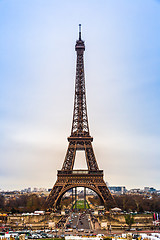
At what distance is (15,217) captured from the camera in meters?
46.0

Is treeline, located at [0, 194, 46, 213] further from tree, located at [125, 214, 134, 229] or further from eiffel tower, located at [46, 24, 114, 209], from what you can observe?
tree, located at [125, 214, 134, 229]

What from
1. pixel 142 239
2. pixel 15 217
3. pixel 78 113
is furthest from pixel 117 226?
pixel 78 113

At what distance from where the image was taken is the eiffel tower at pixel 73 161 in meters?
58.2

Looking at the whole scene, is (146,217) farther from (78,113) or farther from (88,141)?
(78,113)

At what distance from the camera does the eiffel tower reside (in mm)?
58219

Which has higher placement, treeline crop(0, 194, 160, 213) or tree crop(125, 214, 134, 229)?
treeline crop(0, 194, 160, 213)

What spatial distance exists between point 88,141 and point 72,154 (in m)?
4.34

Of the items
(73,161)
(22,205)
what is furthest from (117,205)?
(22,205)

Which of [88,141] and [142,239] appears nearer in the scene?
[142,239]

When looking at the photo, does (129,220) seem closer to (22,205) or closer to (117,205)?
(117,205)

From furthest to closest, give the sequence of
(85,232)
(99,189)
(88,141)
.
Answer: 1. (88,141)
2. (99,189)
3. (85,232)

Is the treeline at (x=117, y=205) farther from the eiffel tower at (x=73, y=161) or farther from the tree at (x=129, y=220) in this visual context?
the tree at (x=129, y=220)

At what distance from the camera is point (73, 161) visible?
61.2m

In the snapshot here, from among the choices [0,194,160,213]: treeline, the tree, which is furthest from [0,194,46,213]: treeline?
the tree
